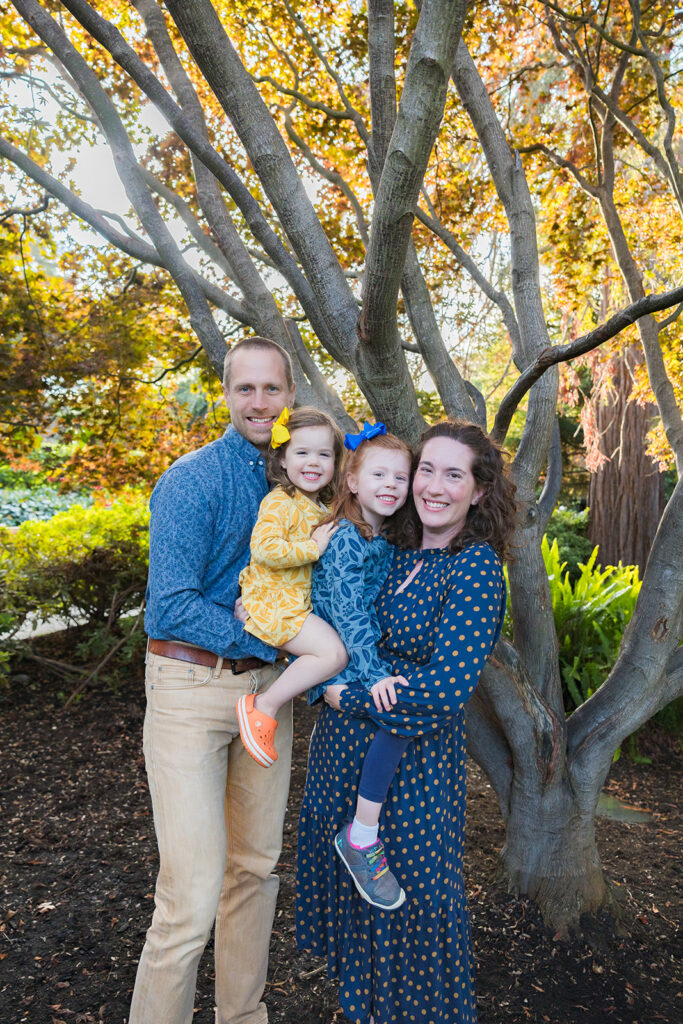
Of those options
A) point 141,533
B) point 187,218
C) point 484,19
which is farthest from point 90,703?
point 484,19

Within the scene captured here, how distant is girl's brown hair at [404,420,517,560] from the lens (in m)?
1.97

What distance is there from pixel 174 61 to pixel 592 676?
428 centimetres

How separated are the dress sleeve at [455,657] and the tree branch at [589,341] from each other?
752 mm

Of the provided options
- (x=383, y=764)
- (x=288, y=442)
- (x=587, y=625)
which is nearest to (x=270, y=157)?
(x=288, y=442)

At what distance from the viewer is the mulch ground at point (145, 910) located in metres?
2.46

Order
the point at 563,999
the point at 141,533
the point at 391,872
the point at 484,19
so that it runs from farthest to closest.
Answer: the point at 141,533, the point at 484,19, the point at 563,999, the point at 391,872

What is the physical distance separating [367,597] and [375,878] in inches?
27.1

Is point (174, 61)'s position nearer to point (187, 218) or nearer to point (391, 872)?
point (187, 218)

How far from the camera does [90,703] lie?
5.11m

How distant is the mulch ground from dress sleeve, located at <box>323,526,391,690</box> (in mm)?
1330

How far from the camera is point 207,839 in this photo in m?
1.87

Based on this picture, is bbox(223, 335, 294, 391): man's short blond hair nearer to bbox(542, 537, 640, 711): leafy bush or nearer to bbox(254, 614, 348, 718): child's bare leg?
bbox(254, 614, 348, 718): child's bare leg

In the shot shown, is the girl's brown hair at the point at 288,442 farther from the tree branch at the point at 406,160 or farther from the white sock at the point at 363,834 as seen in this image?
the white sock at the point at 363,834

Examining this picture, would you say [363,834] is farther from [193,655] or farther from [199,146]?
[199,146]
